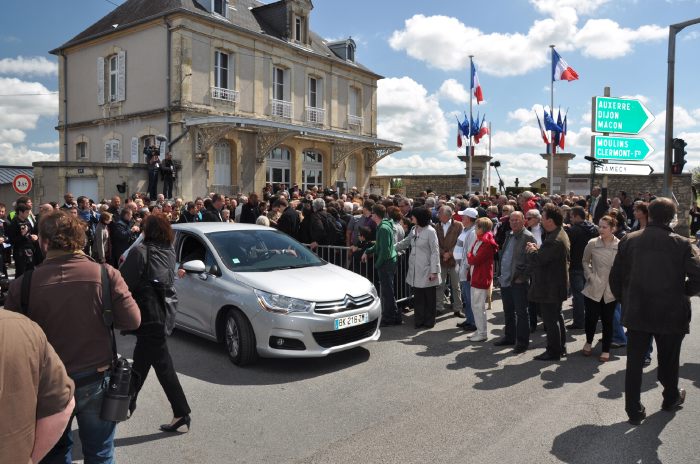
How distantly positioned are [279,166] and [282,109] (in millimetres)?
2767

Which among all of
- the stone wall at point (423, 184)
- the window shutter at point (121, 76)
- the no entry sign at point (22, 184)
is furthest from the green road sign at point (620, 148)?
the window shutter at point (121, 76)

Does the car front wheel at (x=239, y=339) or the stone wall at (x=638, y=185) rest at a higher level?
the stone wall at (x=638, y=185)

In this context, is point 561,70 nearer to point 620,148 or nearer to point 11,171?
point 620,148

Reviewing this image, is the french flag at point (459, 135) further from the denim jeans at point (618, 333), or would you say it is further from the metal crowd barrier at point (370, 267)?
the denim jeans at point (618, 333)

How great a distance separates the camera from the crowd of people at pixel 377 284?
9.61 feet

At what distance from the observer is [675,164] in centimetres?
1495

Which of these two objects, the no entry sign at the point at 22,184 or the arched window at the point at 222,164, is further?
the arched window at the point at 222,164

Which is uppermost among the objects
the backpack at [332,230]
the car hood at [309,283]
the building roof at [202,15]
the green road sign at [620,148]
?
the building roof at [202,15]

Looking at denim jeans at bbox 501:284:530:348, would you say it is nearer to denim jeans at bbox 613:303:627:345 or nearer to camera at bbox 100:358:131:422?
denim jeans at bbox 613:303:627:345

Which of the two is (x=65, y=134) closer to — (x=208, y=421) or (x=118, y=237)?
(x=118, y=237)

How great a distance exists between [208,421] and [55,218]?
246 centimetres

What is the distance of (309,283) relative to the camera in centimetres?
639

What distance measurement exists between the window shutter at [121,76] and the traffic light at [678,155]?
70.7 ft

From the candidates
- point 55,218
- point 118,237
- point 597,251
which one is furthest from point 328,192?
point 55,218
